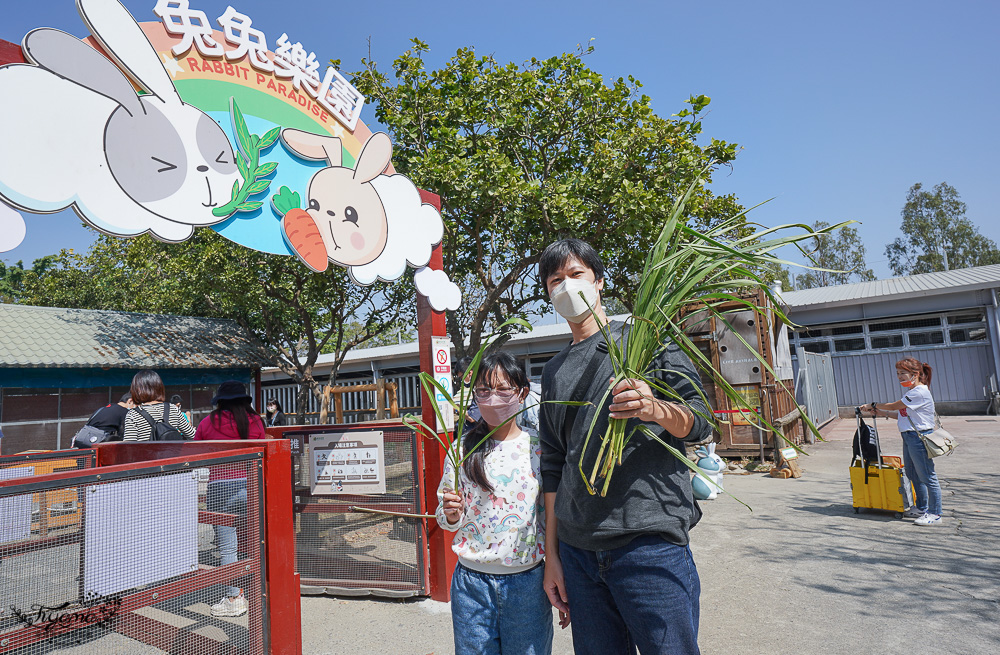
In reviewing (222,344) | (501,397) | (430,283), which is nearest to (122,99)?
(430,283)

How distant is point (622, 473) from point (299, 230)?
2.99 m

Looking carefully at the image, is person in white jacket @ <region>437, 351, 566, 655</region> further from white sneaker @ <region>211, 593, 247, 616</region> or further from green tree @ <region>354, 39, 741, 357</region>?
green tree @ <region>354, 39, 741, 357</region>

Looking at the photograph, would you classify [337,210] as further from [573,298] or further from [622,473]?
[622,473]

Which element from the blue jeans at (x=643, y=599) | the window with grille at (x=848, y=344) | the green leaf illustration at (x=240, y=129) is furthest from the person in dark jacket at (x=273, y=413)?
the window with grille at (x=848, y=344)

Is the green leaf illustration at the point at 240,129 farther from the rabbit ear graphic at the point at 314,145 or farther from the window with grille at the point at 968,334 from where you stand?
the window with grille at the point at 968,334

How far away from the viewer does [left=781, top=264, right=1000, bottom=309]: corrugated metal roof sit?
15125 millimetres

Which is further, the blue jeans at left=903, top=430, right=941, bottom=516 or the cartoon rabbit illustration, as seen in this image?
the blue jeans at left=903, top=430, right=941, bottom=516

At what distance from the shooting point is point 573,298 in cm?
185

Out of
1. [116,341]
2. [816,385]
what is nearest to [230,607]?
[116,341]

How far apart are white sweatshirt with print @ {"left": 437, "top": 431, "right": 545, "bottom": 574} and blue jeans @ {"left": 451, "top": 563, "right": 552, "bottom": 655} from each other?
0.15ft

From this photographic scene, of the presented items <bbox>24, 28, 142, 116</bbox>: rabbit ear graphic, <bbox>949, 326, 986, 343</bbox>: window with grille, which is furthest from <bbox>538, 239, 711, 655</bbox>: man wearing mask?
<bbox>949, 326, 986, 343</bbox>: window with grille

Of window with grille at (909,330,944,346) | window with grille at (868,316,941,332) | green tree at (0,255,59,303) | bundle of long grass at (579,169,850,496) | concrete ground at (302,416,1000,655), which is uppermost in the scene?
green tree at (0,255,59,303)

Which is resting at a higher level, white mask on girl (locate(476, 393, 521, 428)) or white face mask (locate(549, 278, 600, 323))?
white face mask (locate(549, 278, 600, 323))

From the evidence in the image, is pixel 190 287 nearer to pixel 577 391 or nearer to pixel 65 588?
pixel 65 588
